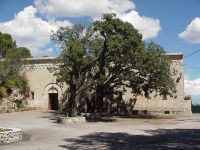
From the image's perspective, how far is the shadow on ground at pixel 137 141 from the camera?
1547cm

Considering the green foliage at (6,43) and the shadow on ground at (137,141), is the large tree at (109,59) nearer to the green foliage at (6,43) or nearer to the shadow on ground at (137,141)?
the shadow on ground at (137,141)

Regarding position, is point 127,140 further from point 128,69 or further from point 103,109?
point 103,109

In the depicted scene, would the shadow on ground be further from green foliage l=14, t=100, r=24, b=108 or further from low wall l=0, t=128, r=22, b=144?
green foliage l=14, t=100, r=24, b=108

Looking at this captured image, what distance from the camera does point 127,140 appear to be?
17688 mm

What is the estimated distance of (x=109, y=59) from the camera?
2830 cm

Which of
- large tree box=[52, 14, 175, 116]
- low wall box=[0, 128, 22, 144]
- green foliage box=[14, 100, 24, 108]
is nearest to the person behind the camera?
low wall box=[0, 128, 22, 144]

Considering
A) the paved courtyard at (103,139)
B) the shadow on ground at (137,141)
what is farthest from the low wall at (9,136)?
Result: the shadow on ground at (137,141)

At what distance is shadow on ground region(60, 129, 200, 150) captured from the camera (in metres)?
15.5

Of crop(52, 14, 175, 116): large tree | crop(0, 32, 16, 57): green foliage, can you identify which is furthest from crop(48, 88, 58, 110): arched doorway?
crop(0, 32, 16, 57): green foliage

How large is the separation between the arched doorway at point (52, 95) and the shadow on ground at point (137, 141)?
19.8 metres

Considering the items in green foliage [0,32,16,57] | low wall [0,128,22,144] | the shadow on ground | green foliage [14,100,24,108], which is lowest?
the shadow on ground

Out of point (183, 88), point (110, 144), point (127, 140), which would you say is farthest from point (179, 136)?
point (183, 88)

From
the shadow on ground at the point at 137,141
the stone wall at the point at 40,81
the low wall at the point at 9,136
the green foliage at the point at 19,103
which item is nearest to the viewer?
the shadow on ground at the point at 137,141

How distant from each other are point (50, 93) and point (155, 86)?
520 inches
